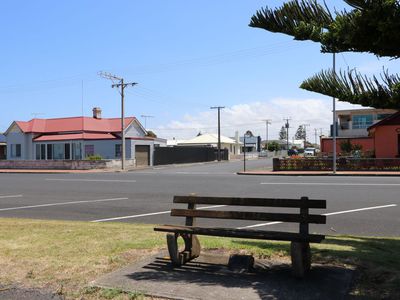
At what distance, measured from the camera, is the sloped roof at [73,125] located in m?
51.6

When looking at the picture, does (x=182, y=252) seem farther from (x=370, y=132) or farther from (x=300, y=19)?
(x=370, y=132)

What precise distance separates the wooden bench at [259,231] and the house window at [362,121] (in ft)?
188

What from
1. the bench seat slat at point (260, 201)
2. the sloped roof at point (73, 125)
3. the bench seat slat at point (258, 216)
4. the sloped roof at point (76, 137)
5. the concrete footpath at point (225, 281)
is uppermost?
the sloped roof at point (73, 125)

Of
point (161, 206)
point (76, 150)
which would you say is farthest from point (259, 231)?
point (76, 150)

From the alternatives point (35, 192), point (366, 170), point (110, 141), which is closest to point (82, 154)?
point (110, 141)

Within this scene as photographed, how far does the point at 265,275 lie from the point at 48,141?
48740 millimetres

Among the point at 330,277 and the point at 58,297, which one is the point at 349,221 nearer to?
the point at 330,277

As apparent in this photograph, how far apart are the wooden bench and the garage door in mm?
42807

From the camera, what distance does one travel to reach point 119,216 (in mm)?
11672

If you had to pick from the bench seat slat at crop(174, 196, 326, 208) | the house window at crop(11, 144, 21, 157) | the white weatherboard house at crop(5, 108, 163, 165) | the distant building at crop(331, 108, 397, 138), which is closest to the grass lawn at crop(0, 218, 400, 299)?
the bench seat slat at crop(174, 196, 326, 208)

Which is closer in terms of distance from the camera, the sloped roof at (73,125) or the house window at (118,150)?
the house window at (118,150)

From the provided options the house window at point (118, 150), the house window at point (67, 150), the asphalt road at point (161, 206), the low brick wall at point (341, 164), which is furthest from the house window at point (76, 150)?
the asphalt road at point (161, 206)

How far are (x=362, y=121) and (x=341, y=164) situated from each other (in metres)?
28.9

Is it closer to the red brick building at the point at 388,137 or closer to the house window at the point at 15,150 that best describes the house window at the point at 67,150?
the house window at the point at 15,150
